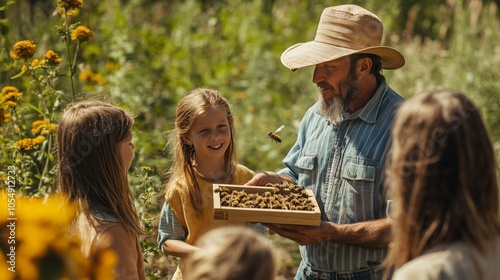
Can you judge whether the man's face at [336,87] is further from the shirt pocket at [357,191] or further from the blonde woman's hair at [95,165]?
the blonde woman's hair at [95,165]

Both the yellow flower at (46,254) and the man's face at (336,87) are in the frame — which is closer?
the yellow flower at (46,254)

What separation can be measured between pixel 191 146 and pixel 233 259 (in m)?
1.57

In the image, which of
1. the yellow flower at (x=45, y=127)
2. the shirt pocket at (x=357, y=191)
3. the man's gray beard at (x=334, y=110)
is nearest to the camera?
the shirt pocket at (x=357, y=191)

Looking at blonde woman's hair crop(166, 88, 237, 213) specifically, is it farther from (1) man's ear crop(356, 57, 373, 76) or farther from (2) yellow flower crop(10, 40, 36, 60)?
(2) yellow flower crop(10, 40, 36, 60)

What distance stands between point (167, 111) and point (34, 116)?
1902 mm

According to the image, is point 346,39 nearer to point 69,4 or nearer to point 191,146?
point 191,146

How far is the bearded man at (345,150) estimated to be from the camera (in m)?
3.14

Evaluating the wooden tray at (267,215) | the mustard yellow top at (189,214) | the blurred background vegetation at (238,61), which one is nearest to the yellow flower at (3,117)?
the blurred background vegetation at (238,61)

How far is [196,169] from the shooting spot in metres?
3.44

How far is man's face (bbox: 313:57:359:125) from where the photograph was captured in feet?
10.8

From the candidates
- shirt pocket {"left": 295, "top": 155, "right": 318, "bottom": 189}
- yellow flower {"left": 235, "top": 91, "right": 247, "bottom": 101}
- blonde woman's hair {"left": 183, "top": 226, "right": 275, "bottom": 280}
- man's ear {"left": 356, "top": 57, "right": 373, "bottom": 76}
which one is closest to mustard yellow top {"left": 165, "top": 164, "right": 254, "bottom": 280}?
shirt pocket {"left": 295, "top": 155, "right": 318, "bottom": 189}

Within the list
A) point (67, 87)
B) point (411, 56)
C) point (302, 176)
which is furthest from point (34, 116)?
point (411, 56)

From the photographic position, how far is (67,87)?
5.84m

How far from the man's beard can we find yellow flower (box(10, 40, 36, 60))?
151cm
